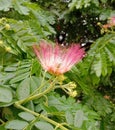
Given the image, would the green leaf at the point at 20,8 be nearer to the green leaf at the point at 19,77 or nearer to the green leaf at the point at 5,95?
the green leaf at the point at 19,77

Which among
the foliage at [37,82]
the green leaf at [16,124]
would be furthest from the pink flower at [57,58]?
A: the green leaf at [16,124]

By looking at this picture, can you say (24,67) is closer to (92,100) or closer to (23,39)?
(23,39)

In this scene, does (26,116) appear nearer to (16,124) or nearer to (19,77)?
(16,124)

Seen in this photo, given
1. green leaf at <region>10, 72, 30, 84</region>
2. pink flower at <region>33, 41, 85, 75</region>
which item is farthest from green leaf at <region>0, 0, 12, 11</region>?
pink flower at <region>33, 41, 85, 75</region>

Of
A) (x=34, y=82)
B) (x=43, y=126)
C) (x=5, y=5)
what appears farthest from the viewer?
(x=5, y=5)

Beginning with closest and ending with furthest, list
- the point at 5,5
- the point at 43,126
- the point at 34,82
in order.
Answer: the point at 43,126 → the point at 34,82 → the point at 5,5

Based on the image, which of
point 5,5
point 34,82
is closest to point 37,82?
point 34,82
